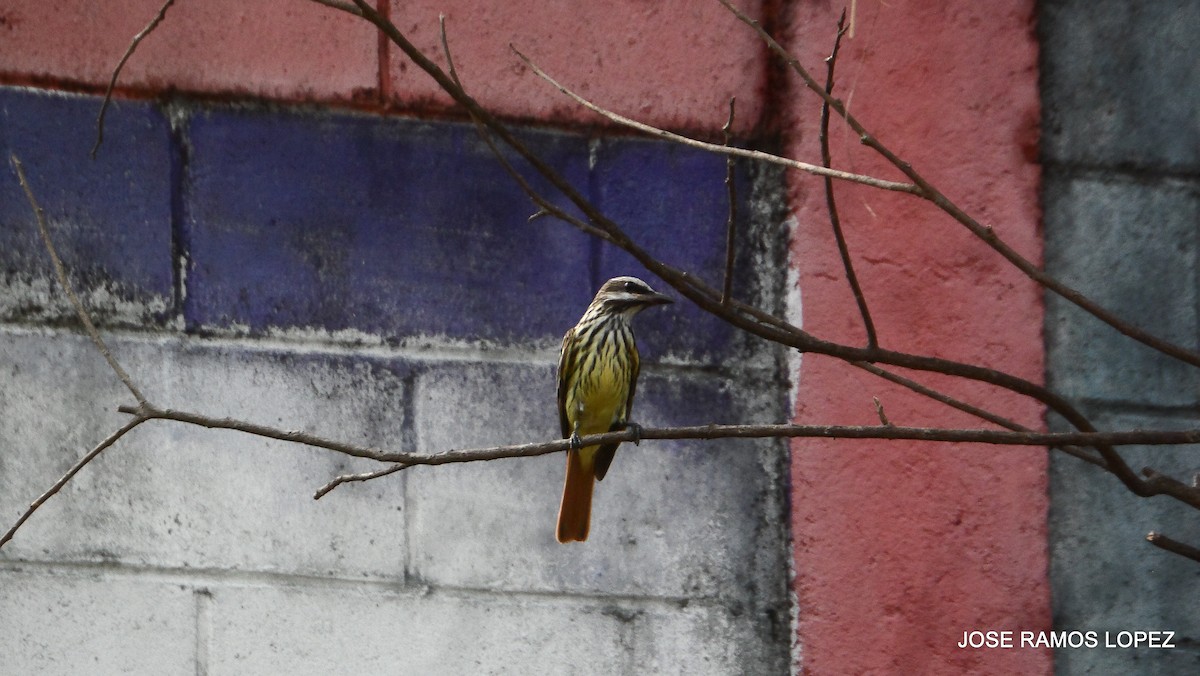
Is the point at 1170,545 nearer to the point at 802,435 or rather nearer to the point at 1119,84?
the point at 802,435

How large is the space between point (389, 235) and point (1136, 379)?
1657 mm

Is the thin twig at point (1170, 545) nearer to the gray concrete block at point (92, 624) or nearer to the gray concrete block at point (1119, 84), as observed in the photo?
the gray concrete block at point (1119, 84)

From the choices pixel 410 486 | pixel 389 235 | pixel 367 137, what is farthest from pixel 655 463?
pixel 367 137

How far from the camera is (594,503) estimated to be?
2959 mm

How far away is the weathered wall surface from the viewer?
2.79 m

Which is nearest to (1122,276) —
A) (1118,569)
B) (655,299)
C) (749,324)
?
(1118,569)

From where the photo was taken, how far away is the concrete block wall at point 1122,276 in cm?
295

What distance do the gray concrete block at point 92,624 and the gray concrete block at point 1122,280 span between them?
1915mm

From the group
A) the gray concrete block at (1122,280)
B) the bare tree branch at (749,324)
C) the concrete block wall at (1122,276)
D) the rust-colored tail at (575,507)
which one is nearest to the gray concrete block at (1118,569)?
the concrete block wall at (1122,276)

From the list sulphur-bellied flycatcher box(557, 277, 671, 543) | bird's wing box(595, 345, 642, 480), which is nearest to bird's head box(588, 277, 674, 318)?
sulphur-bellied flycatcher box(557, 277, 671, 543)

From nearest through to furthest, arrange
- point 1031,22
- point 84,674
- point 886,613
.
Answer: point 84,674
point 886,613
point 1031,22

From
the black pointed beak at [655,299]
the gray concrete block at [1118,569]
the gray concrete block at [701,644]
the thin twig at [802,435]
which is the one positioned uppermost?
the black pointed beak at [655,299]

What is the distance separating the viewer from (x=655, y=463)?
9.86ft

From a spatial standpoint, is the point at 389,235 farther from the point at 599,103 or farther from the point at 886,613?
the point at 886,613
